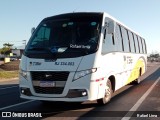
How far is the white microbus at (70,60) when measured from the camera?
8.59 m

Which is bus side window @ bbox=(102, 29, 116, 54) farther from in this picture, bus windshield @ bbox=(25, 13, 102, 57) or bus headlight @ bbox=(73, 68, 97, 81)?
bus headlight @ bbox=(73, 68, 97, 81)

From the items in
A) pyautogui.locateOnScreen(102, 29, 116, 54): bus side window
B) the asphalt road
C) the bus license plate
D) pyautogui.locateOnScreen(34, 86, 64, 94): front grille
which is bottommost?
the asphalt road

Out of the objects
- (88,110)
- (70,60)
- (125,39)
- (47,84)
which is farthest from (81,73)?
(125,39)

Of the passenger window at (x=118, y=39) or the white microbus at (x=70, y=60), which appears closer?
the white microbus at (x=70, y=60)

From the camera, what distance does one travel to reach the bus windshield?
29.5ft

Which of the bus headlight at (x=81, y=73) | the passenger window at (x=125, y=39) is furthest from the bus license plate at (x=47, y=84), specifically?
the passenger window at (x=125, y=39)

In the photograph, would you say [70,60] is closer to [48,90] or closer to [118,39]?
[48,90]

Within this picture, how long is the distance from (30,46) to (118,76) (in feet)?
11.6

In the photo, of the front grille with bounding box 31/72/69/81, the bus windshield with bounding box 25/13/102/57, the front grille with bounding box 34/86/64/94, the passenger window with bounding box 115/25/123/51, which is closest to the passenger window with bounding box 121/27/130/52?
the passenger window with bounding box 115/25/123/51

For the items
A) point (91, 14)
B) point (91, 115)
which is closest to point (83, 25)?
point (91, 14)

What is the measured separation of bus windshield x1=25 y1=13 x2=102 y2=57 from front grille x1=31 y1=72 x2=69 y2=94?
65 cm

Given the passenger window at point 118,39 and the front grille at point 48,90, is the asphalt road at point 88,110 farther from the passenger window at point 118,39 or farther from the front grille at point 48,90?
the passenger window at point 118,39

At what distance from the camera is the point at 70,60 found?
870cm

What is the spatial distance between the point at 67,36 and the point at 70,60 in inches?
39.8
